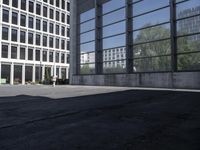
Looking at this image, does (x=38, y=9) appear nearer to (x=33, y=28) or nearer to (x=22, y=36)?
(x=33, y=28)

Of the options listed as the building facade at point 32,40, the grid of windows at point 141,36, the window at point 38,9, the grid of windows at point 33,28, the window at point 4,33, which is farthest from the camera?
the window at point 38,9

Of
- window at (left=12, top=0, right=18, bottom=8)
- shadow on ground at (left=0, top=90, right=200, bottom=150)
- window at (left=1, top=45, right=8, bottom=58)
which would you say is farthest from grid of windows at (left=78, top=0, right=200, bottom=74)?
window at (left=12, top=0, right=18, bottom=8)

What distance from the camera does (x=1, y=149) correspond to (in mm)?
4535

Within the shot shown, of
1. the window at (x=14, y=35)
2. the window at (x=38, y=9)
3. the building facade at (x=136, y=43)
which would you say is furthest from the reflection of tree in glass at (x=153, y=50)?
the window at (x=38, y=9)

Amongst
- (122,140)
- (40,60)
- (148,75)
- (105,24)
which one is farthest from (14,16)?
(122,140)

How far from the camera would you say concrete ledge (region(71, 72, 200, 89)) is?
24.3 m

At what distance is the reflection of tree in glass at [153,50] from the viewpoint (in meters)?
27.4

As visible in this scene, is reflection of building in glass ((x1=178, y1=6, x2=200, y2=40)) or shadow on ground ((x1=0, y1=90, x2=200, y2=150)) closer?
shadow on ground ((x1=0, y1=90, x2=200, y2=150))

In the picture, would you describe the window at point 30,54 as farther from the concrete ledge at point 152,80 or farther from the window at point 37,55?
the concrete ledge at point 152,80

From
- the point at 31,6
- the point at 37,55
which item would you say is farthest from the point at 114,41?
the point at 31,6

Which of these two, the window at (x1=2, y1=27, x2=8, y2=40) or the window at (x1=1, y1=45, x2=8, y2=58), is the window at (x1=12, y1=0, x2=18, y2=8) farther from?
the window at (x1=1, y1=45, x2=8, y2=58)

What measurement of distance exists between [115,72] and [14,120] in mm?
26268

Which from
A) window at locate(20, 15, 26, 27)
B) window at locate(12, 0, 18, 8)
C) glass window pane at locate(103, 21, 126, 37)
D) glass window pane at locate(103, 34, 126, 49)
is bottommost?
glass window pane at locate(103, 34, 126, 49)

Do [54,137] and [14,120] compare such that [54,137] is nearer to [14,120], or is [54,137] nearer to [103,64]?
[14,120]
